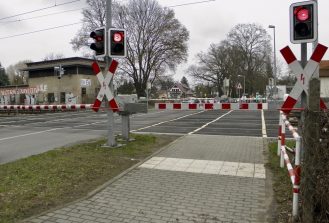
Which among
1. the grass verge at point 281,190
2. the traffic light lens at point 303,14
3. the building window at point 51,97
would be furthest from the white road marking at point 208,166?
the building window at point 51,97

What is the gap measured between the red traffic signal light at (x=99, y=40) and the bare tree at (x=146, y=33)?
43.7 metres

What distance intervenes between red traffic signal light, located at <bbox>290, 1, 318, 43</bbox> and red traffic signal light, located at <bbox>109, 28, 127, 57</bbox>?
439 cm

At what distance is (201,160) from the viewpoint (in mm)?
8578

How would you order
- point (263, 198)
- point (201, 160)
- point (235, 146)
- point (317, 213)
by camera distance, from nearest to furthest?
1. point (317, 213)
2. point (263, 198)
3. point (201, 160)
4. point (235, 146)

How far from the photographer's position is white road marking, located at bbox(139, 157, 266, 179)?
24.1 feet

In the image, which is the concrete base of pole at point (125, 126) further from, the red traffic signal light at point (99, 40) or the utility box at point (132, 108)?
the red traffic signal light at point (99, 40)

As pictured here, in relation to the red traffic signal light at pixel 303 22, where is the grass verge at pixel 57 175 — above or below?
below

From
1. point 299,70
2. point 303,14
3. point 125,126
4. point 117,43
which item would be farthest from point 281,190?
point 125,126

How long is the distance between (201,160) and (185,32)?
47.9m

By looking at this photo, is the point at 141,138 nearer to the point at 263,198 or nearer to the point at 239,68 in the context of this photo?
the point at 263,198

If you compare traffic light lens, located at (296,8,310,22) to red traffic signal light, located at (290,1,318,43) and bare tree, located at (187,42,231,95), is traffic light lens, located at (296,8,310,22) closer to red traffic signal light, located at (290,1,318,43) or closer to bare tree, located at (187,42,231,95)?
red traffic signal light, located at (290,1,318,43)

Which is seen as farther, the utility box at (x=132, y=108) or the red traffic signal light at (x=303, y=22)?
the utility box at (x=132, y=108)

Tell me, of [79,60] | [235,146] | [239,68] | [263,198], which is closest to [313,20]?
[263,198]

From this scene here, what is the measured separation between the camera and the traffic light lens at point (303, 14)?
662 centimetres
